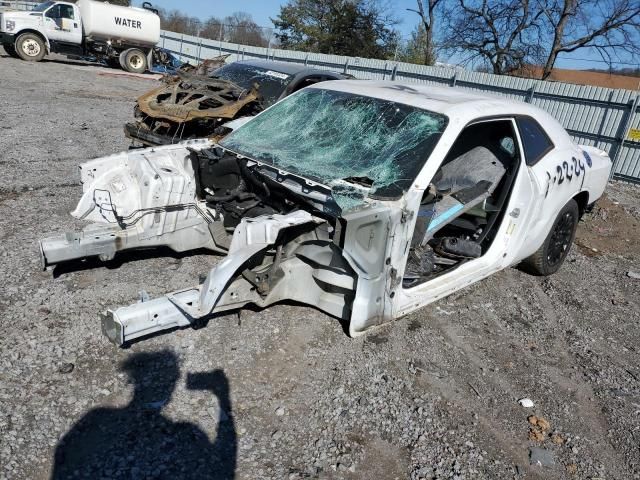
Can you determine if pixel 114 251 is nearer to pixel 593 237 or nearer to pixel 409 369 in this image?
pixel 409 369

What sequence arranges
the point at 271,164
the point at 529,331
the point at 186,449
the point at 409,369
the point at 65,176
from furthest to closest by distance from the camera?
1. the point at 65,176
2. the point at 529,331
3. the point at 271,164
4. the point at 409,369
5. the point at 186,449

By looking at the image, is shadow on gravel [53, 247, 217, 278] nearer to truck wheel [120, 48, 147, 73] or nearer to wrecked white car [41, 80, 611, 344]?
wrecked white car [41, 80, 611, 344]

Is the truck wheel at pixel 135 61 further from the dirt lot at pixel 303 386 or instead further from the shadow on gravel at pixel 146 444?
the shadow on gravel at pixel 146 444

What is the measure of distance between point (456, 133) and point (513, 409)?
1734 millimetres

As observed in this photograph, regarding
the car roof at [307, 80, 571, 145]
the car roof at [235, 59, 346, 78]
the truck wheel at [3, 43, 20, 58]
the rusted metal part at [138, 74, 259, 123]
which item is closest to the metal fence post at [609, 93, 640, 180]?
the car roof at [235, 59, 346, 78]

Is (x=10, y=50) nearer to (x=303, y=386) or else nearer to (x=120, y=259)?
(x=120, y=259)

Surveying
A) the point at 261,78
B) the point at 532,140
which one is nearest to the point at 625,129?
the point at 261,78

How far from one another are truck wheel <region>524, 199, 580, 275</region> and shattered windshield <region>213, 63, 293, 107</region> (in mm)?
4357

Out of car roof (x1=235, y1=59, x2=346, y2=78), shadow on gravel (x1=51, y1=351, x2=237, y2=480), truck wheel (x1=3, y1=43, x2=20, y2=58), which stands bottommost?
shadow on gravel (x1=51, y1=351, x2=237, y2=480)

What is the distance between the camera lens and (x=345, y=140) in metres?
3.63

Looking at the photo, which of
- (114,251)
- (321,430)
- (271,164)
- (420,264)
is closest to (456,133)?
(420,264)

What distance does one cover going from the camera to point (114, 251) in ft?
11.6

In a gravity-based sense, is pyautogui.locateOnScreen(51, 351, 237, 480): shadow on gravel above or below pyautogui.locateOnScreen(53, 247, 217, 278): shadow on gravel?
below

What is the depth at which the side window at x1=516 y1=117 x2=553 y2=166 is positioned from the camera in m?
3.97
